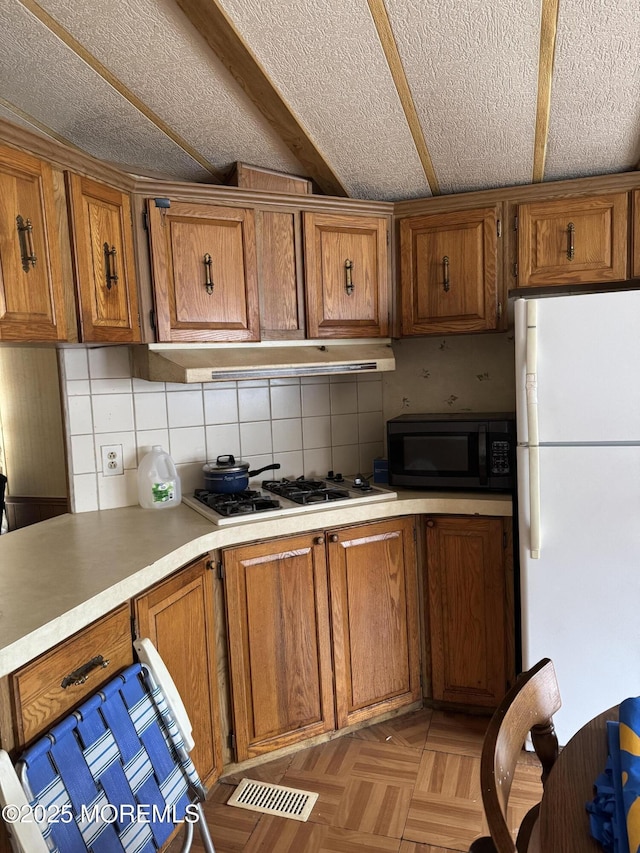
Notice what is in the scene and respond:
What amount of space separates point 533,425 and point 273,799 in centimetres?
152

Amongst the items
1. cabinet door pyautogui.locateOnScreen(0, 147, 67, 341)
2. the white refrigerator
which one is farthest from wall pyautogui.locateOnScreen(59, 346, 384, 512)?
the white refrigerator

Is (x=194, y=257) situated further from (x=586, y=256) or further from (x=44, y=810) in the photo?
(x=44, y=810)

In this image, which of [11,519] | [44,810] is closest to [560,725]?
[44,810]

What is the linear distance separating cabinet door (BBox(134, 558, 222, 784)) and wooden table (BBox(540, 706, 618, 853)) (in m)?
1.13

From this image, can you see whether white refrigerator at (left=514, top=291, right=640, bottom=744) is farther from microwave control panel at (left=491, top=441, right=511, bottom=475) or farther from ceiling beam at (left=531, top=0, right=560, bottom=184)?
ceiling beam at (left=531, top=0, right=560, bottom=184)

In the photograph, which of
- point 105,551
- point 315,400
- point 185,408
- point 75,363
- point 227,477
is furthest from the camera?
point 315,400

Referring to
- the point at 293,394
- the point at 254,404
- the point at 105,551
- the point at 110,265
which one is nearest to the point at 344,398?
the point at 293,394

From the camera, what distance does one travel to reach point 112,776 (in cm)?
134

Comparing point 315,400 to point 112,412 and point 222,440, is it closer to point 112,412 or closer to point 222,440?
point 222,440

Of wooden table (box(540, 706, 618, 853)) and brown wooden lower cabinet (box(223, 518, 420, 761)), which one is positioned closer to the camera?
wooden table (box(540, 706, 618, 853))

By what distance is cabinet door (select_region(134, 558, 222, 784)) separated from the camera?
5.75 ft

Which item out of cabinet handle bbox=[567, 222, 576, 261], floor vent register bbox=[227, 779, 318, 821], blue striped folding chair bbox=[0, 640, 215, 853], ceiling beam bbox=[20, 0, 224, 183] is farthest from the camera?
cabinet handle bbox=[567, 222, 576, 261]

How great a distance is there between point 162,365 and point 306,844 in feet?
5.20

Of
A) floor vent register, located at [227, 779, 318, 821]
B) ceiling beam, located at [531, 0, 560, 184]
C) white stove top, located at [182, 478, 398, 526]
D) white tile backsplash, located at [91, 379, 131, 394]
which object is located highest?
ceiling beam, located at [531, 0, 560, 184]
